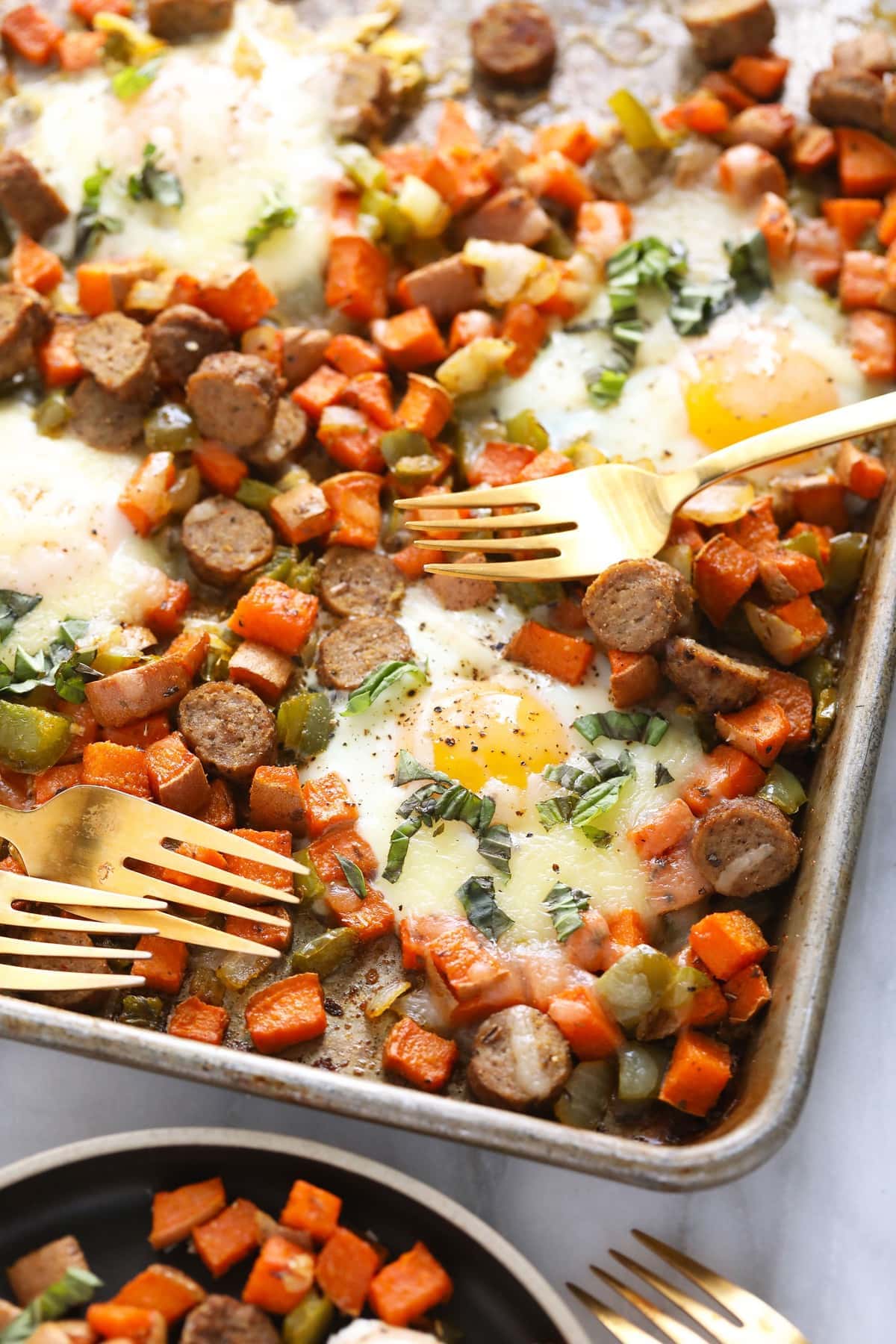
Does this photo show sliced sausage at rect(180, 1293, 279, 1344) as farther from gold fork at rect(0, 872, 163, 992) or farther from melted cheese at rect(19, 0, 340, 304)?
melted cheese at rect(19, 0, 340, 304)

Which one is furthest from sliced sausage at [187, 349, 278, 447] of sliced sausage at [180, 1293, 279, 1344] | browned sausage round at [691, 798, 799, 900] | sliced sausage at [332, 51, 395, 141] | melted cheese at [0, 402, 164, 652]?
sliced sausage at [180, 1293, 279, 1344]

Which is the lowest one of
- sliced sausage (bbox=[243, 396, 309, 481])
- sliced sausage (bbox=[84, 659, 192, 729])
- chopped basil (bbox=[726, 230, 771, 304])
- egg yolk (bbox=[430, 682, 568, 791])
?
egg yolk (bbox=[430, 682, 568, 791])

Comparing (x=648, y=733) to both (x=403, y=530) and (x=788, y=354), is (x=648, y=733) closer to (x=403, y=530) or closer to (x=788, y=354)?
(x=403, y=530)

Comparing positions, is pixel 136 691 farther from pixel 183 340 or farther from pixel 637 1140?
pixel 637 1140

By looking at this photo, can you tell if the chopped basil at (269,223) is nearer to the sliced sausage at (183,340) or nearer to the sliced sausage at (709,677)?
the sliced sausage at (183,340)

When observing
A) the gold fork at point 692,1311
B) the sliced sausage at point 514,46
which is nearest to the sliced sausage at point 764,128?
the sliced sausage at point 514,46

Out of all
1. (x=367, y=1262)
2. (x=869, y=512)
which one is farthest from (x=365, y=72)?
(x=367, y=1262)
